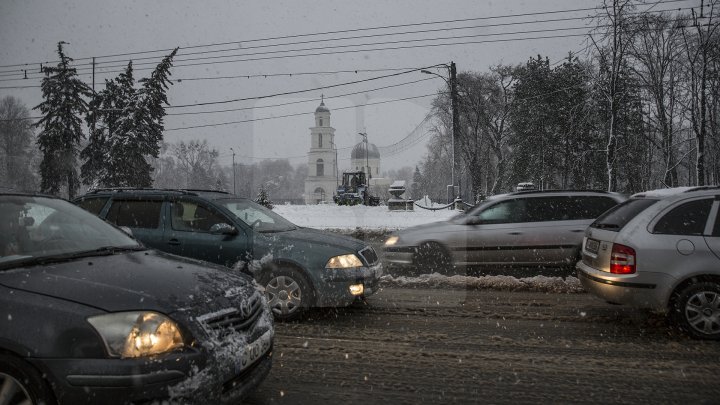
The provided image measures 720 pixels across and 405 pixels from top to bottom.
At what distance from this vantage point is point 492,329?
5285 mm

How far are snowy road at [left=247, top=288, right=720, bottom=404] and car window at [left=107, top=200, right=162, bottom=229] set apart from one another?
2215 millimetres

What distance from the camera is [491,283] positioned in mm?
7520

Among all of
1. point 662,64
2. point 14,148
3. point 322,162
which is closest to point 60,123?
point 14,148

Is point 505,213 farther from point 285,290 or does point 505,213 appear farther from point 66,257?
point 66,257

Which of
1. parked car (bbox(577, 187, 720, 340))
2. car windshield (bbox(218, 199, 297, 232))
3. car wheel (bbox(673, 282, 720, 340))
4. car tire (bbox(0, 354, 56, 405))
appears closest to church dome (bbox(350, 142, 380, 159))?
car windshield (bbox(218, 199, 297, 232))

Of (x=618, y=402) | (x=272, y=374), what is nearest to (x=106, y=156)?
(x=272, y=374)

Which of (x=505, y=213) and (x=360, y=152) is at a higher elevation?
(x=360, y=152)

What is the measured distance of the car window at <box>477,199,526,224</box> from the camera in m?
8.27

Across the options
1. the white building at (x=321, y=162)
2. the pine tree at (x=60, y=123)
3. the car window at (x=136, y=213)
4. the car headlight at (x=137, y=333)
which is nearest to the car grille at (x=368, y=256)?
the car window at (x=136, y=213)

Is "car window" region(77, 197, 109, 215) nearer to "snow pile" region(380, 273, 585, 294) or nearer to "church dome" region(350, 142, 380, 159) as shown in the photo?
"snow pile" region(380, 273, 585, 294)

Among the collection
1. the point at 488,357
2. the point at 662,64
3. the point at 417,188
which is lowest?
the point at 488,357

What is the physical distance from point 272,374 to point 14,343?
2101 mm

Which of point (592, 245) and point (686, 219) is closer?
point (686, 219)

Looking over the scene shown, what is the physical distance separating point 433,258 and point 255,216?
12.4 ft
